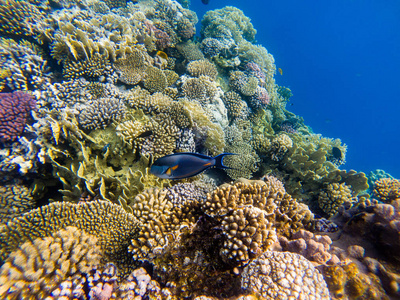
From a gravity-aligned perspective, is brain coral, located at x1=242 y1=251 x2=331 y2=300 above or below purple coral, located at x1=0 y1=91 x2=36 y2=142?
above

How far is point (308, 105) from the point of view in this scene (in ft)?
358

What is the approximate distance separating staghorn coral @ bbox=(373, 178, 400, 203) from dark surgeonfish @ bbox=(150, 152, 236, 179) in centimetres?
558

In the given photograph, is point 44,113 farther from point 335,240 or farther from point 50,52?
point 335,240

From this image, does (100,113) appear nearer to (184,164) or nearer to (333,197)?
(184,164)

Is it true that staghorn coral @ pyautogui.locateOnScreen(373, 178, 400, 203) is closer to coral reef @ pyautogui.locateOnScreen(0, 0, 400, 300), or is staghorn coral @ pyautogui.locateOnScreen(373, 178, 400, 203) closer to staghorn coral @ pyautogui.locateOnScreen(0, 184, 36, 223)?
coral reef @ pyautogui.locateOnScreen(0, 0, 400, 300)

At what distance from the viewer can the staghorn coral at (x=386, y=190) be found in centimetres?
488

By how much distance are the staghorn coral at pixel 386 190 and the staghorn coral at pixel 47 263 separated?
714cm

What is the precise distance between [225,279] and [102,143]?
3.73m

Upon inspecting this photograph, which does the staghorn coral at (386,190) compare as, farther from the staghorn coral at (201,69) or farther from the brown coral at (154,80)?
the brown coral at (154,80)

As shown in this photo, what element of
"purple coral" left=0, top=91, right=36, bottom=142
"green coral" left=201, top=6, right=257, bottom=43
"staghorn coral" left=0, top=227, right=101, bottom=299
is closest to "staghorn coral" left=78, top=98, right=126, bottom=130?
"purple coral" left=0, top=91, right=36, bottom=142

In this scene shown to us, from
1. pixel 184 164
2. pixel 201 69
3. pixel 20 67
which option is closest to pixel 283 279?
pixel 184 164

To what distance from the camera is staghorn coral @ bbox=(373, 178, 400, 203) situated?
4.88 metres

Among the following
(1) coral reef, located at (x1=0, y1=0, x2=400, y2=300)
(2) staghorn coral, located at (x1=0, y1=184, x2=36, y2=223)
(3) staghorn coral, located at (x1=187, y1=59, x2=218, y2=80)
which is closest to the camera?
(1) coral reef, located at (x1=0, y1=0, x2=400, y2=300)

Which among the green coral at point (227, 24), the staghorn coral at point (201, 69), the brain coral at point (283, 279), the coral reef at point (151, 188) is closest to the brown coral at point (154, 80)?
the coral reef at point (151, 188)
